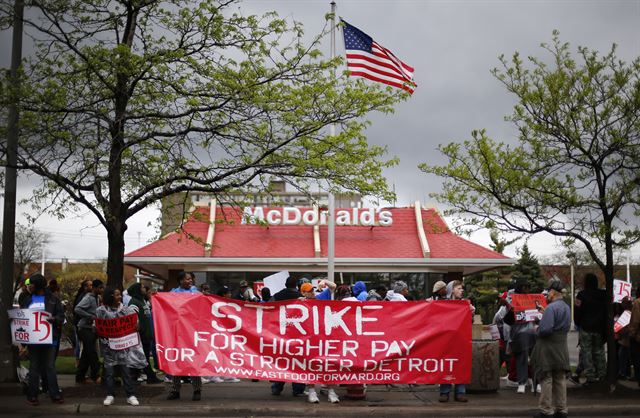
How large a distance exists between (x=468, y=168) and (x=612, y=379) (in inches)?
184

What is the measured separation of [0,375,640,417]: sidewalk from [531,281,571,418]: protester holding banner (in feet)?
4.06

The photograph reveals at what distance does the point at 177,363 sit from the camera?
11.7 metres

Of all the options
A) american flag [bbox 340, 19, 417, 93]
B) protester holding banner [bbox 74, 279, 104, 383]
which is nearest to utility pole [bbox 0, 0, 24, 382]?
protester holding banner [bbox 74, 279, 104, 383]

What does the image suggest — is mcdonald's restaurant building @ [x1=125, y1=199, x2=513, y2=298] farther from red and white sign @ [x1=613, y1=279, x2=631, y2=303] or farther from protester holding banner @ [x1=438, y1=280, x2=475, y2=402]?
protester holding banner @ [x1=438, y1=280, x2=475, y2=402]

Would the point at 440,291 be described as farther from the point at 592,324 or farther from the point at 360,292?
the point at 592,324

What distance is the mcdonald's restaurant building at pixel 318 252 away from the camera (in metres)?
31.5

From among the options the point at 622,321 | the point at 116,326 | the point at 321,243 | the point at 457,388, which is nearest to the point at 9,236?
the point at 116,326

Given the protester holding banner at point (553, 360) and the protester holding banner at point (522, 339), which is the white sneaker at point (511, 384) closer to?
the protester holding banner at point (522, 339)

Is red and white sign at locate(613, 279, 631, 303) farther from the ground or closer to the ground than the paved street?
farther from the ground

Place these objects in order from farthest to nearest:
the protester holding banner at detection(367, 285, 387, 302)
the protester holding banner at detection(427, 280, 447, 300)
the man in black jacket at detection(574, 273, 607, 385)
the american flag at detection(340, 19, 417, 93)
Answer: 1. the american flag at detection(340, 19, 417, 93)
2. the protester holding banner at detection(367, 285, 387, 302)
3. the man in black jacket at detection(574, 273, 607, 385)
4. the protester holding banner at detection(427, 280, 447, 300)

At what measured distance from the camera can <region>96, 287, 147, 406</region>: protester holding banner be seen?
11.4 meters

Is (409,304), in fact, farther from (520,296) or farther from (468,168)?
(468,168)

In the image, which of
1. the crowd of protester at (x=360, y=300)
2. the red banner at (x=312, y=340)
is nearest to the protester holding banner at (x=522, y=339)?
the crowd of protester at (x=360, y=300)

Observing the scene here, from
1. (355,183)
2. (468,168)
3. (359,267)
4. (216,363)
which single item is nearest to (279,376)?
(216,363)
